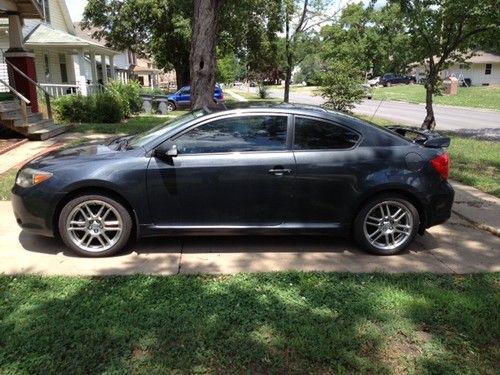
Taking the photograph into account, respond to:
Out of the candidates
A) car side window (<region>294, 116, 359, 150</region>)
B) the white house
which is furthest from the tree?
the white house

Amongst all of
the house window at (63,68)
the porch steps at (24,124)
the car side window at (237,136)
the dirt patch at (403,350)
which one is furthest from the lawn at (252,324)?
the house window at (63,68)

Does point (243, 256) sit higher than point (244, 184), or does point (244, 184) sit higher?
point (244, 184)

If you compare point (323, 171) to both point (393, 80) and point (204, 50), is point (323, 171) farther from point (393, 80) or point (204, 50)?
point (393, 80)

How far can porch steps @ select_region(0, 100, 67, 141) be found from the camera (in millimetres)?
11727

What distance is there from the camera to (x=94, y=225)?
4.73m

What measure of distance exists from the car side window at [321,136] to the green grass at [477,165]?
12.6 ft

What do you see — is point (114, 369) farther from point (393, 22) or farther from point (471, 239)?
point (393, 22)

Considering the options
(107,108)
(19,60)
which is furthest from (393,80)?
(19,60)

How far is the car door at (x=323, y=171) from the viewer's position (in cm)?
481

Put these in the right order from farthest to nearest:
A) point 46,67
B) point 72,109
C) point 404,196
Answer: point 46,67
point 72,109
point 404,196

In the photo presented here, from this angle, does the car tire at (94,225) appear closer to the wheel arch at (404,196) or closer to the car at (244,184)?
the car at (244,184)

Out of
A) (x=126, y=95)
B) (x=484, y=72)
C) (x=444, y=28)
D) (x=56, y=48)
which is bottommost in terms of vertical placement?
(x=126, y=95)

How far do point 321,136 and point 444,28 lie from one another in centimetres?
1204

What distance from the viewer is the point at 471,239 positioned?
558 centimetres
